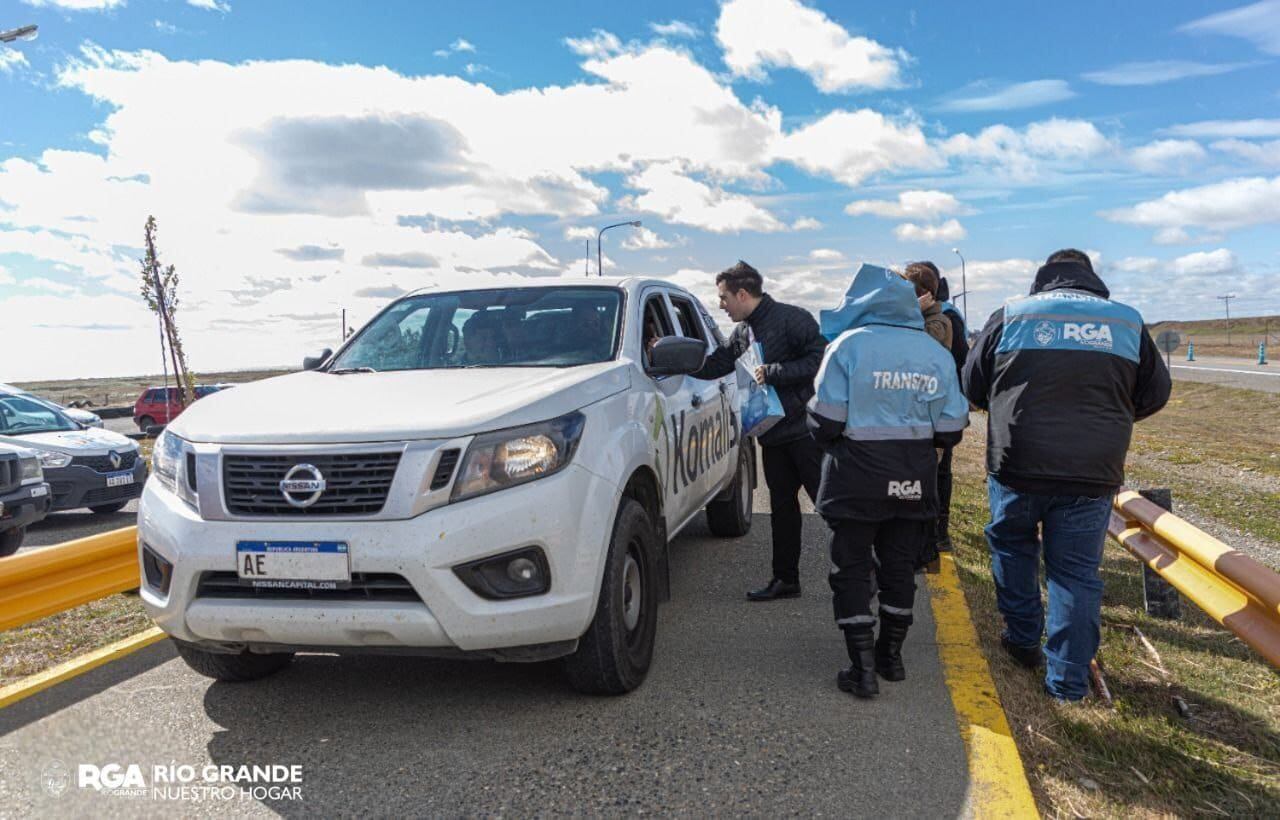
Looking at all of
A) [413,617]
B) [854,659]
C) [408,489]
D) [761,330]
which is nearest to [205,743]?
[413,617]

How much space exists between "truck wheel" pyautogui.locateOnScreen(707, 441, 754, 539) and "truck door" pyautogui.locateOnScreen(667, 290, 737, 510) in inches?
13.7

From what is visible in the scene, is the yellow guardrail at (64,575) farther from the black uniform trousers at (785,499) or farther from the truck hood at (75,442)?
the truck hood at (75,442)

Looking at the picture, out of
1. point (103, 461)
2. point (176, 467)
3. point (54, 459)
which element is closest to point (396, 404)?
point (176, 467)

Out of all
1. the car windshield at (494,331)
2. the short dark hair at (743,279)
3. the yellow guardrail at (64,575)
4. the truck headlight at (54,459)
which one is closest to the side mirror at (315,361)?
the car windshield at (494,331)

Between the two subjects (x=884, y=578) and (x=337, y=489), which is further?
(x=884, y=578)

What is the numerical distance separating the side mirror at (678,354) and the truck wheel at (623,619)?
753 mm

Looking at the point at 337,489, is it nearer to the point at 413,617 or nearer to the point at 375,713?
the point at 413,617

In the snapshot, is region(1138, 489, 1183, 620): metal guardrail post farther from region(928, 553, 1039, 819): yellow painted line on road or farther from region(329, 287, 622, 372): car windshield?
region(329, 287, 622, 372): car windshield

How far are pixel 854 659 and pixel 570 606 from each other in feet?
4.26

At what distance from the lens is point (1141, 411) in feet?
13.2

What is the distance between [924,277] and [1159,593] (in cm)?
225

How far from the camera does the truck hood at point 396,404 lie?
3.36 metres

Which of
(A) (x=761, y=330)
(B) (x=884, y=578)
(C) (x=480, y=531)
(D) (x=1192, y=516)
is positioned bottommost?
(D) (x=1192, y=516)

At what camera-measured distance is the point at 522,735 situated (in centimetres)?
353
